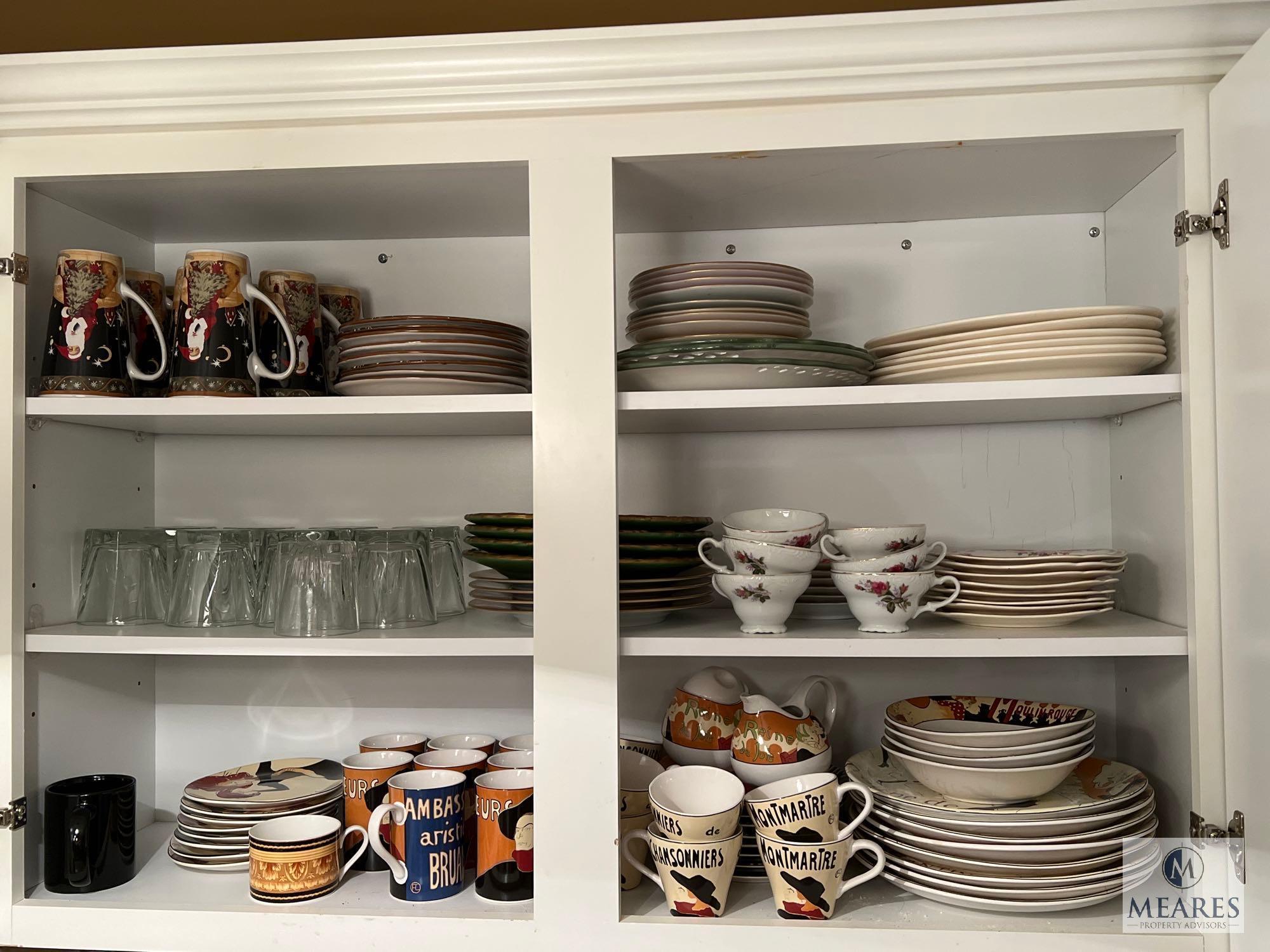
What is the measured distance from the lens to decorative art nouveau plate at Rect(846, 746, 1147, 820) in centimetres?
103

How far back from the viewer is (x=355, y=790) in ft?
3.86

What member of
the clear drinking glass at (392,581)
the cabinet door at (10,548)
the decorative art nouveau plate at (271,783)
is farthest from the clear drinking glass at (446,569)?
the cabinet door at (10,548)

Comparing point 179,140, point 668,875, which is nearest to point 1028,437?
point 668,875

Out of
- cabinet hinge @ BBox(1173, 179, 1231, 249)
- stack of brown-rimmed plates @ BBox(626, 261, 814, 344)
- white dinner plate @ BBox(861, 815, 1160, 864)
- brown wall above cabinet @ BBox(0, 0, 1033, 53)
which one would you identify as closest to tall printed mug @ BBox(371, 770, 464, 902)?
white dinner plate @ BBox(861, 815, 1160, 864)

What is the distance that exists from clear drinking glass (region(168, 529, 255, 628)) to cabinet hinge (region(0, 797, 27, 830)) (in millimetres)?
255

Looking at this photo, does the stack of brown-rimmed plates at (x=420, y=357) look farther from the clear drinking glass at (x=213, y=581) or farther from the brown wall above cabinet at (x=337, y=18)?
the brown wall above cabinet at (x=337, y=18)

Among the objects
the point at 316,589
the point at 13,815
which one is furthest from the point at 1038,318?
the point at 13,815

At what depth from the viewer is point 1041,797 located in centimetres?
109

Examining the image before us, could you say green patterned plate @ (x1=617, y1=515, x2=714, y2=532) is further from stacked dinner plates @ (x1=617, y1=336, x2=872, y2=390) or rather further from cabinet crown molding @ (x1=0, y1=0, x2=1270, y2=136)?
cabinet crown molding @ (x1=0, y1=0, x2=1270, y2=136)

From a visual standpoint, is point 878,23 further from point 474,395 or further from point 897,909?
point 897,909

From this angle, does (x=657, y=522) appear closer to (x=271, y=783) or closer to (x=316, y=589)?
(x=316, y=589)

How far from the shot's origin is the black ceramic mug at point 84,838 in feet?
3.65

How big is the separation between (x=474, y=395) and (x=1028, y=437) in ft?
2.55

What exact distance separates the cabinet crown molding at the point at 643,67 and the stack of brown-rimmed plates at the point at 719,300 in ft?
0.63
